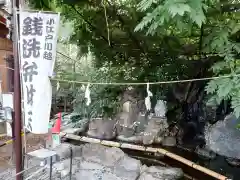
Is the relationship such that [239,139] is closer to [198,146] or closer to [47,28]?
[198,146]

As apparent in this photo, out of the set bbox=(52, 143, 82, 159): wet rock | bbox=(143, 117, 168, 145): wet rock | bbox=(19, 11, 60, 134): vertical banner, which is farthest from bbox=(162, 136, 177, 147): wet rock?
bbox=(19, 11, 60, 134): vertical banner

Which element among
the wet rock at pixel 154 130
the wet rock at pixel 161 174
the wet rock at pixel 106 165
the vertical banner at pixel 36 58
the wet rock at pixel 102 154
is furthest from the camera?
the wet rock at pixel 154 130

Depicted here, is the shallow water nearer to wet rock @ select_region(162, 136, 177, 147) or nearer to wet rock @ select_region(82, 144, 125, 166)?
wet rock @ select_region(162, 136, 177, 147)

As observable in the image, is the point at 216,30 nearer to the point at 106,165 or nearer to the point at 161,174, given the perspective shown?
the point at 161,174

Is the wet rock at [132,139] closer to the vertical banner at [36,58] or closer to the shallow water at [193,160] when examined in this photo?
the shallow water at [193,160]

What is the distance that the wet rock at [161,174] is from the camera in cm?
404

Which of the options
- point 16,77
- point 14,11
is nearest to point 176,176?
point 16,77

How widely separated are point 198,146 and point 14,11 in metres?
4.75

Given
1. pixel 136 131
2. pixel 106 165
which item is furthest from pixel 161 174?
pixel 136 131

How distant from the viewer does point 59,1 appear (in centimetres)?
469

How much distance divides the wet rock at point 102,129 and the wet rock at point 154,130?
84cm

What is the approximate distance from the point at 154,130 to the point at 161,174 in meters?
1.81

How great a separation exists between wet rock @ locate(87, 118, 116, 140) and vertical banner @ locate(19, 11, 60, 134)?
131 inches

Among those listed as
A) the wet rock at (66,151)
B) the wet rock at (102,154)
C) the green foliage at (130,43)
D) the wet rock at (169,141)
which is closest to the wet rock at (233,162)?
the wet rock at (169,141)
